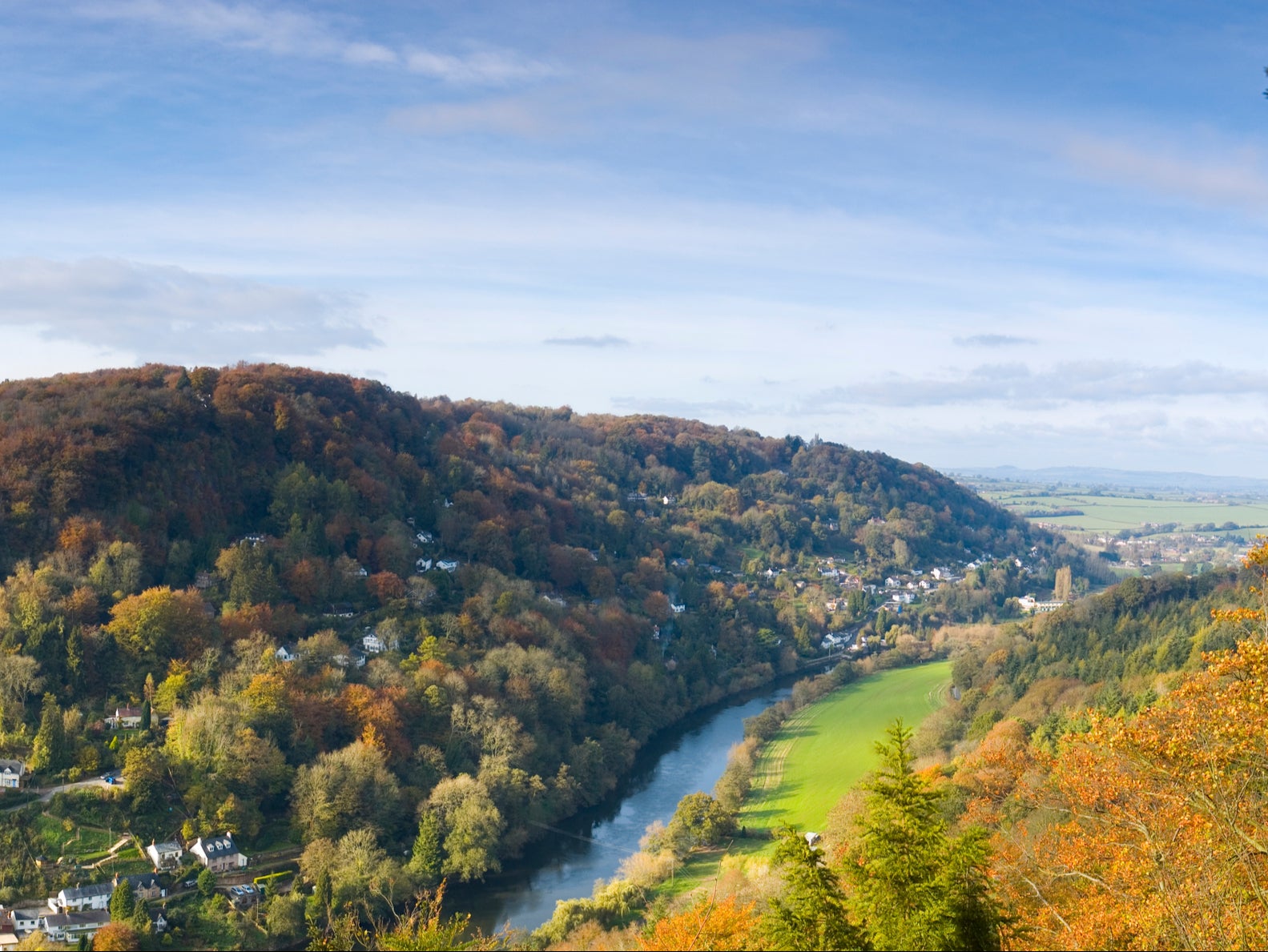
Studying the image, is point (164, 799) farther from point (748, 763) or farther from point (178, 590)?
point (748, 763)

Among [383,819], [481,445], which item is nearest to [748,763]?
[383,819]

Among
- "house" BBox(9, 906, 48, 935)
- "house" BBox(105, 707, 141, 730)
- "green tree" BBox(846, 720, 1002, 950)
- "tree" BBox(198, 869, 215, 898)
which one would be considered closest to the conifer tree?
"house" BBox(105, 707, 141, 730)

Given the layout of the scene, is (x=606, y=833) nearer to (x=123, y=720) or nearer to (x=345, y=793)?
(x=345, y=793)

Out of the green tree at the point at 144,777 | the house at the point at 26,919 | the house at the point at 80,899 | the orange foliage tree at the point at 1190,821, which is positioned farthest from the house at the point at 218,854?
the orange foliage tree at the point at 1190,821

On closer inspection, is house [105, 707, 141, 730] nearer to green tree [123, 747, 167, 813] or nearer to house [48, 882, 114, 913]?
green tree [123, 747, 167, 813]

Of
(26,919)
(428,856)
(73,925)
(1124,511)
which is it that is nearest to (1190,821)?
(428,856)

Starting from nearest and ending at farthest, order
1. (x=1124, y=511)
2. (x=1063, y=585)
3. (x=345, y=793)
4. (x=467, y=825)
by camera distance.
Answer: (x=345, y=793)
(x=467, y=825)
(x=1063, y=585)
(x=1124, y=511)

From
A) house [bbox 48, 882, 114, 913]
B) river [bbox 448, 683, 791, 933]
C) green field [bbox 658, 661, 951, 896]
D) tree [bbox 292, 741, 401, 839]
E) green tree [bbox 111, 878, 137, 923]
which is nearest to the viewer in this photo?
green tree [bbox 111, 878, 137, 923]
